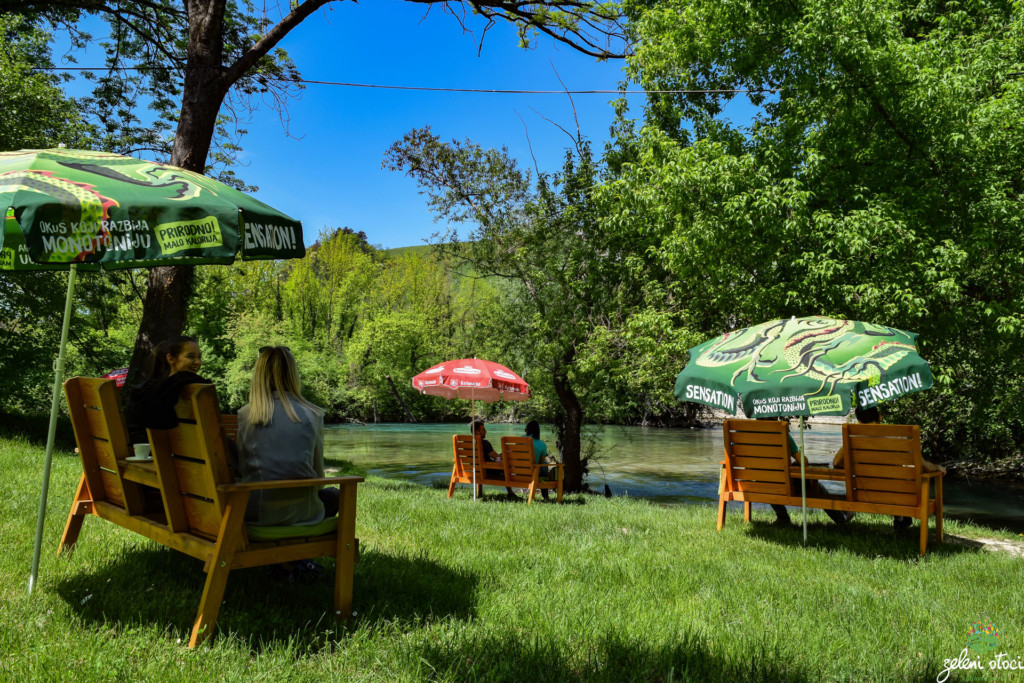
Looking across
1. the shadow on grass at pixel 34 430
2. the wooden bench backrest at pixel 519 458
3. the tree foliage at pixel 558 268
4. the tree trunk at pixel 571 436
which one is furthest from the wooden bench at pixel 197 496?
the tree trunk at pixel 571 436

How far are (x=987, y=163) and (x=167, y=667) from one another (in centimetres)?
1218

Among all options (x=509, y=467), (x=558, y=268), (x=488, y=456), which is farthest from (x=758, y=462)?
(x=558, y=268)

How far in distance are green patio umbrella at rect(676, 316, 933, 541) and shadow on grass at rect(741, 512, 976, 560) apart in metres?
0.59

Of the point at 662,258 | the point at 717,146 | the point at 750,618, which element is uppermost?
the point at 717,146

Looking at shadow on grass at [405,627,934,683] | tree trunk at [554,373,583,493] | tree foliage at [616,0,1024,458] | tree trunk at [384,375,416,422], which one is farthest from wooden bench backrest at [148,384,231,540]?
tree trunk at [384,375,416,422]

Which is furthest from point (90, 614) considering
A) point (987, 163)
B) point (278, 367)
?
point (987, 163)

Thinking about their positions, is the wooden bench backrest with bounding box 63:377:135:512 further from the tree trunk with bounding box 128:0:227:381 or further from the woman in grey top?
the tree trunk with bounding box 128:0:227:381

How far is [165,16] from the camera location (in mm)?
11688

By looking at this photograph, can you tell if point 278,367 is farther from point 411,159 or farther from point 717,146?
point 411,159

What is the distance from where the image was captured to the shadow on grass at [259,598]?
3172 millimetres

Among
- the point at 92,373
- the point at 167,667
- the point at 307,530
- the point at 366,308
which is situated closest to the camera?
the point at 167,667

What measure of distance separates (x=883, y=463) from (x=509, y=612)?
451 cm

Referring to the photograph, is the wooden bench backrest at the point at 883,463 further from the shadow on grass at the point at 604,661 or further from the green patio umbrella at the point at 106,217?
the green patio umbrella at the point at 106,217

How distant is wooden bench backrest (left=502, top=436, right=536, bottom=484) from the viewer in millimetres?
10641
